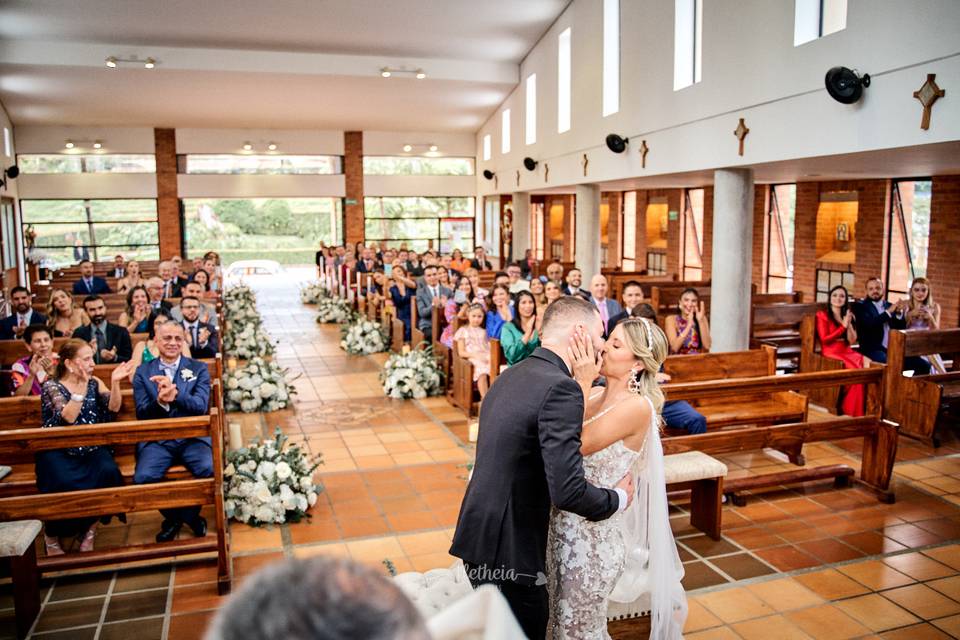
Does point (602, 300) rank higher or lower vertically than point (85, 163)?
lower

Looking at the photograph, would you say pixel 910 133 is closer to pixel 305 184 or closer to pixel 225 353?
pixel 225 353

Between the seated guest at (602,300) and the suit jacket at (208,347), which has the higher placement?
the seated guest at (602,300)

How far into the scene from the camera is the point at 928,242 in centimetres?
1070


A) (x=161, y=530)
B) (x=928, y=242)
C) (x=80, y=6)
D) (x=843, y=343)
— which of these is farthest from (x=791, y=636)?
(x=80, y=6)

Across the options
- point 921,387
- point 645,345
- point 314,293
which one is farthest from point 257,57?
point 645,345

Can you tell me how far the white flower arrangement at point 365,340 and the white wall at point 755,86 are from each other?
4.35 meters

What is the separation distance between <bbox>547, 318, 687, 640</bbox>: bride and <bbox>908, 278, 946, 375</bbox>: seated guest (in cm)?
575

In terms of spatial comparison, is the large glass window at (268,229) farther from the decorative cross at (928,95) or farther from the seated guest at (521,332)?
the decorative cross at (928,95)

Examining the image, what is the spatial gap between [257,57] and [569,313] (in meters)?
15.2

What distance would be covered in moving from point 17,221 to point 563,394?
21000 mm

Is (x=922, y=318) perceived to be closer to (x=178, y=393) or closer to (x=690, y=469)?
(x=690, y=469)

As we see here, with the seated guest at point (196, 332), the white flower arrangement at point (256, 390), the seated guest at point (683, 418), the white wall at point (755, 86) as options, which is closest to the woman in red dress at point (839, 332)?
the white wall at point (755, 86)

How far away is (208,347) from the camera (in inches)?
305

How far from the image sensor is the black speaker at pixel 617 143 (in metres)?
11.6
